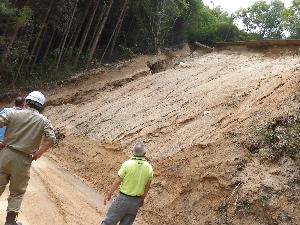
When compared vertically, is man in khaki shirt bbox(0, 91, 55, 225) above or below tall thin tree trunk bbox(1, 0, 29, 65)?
above

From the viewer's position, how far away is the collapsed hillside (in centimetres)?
842

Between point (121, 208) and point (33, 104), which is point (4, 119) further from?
point (121, 208)

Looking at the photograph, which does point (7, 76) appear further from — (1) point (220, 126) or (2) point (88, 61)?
(1) point (220, 126)

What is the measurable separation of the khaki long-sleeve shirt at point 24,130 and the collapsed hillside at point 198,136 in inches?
150

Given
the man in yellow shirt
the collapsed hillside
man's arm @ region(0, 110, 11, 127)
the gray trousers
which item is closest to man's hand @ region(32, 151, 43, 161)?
man's arm @ region(0, 110, 11, 127)

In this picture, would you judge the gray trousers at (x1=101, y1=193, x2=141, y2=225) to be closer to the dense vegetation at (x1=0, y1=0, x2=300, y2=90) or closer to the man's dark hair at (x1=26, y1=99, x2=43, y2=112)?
the man's dark hair at (x1=26, y1=99, x2=43, y2=112)

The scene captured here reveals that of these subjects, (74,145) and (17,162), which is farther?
(74,145)

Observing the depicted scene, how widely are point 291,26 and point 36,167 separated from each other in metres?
23.2

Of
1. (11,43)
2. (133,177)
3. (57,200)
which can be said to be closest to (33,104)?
(133,177)

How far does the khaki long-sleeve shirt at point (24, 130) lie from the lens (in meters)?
5.92

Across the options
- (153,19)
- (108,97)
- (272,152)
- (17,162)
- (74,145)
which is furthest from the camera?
(153,19)

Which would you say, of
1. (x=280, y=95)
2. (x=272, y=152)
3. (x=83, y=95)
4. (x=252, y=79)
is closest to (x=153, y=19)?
(x=83, y=95)

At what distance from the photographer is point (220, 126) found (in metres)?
11.1

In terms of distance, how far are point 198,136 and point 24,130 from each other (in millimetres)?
5750
